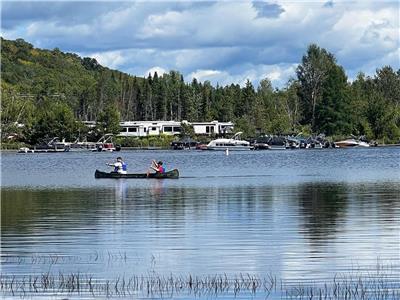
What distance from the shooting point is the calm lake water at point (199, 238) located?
2386 centimetres

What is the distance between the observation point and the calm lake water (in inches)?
939

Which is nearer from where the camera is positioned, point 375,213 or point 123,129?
point 375,213

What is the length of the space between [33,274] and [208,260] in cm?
490

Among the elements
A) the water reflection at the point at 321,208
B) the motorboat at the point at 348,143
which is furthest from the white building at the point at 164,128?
the water reflection at the point at 321,208

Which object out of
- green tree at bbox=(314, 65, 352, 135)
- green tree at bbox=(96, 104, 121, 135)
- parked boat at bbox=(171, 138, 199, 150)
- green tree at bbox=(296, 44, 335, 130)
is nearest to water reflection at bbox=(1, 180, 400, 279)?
parked boat at bbox=(171, 138, 199, 150)

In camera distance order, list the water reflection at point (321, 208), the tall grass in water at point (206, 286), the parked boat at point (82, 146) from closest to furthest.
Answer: the tall grass in water at point (206, 286) → the water reflection at point (321, 208) → the parked boat at point (82, 146)

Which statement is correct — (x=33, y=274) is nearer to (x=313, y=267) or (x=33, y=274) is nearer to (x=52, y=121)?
(x=313, y=267)

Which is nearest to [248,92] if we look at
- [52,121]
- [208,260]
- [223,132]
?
[223,132]

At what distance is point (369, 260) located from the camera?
2617 cm

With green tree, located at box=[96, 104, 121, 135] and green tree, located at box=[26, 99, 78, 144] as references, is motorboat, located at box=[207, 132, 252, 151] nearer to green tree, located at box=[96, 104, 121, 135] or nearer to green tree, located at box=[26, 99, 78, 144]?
green tree, located at box=[96, 104, 121, 135]

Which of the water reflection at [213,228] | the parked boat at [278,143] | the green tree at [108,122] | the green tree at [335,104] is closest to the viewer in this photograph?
the water reflection at [213,228]

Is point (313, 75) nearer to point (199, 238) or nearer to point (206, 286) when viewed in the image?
point (199, 238)

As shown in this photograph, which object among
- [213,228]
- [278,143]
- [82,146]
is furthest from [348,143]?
[213,228]

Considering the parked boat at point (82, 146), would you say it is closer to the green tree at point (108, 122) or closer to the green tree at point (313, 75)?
the green tree at point (108, 122)
